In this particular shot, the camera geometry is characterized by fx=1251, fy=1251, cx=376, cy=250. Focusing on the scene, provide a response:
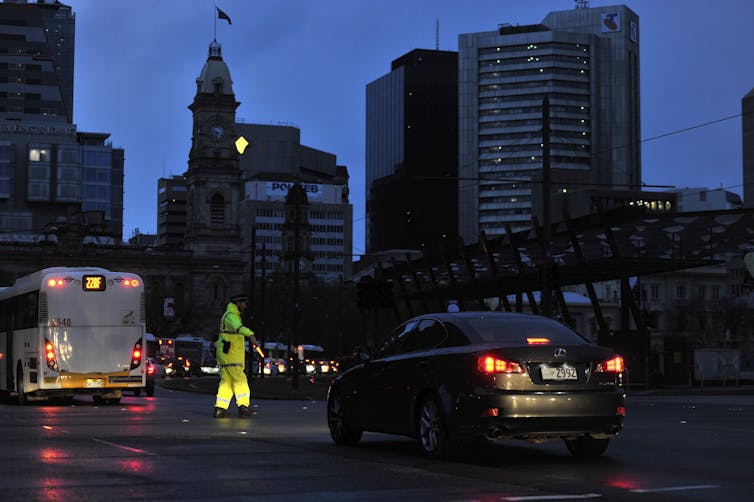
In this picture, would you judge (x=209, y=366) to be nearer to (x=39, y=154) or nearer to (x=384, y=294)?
(x=384, y=294)

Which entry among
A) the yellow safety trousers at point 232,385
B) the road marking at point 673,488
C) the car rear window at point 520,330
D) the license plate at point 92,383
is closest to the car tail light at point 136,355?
the license plate at point 92,383

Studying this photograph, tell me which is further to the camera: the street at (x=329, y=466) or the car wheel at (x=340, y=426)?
the car wheel at (x=340, y=426)

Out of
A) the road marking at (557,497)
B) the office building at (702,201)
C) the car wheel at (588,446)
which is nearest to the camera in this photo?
the road marking at (557,497)

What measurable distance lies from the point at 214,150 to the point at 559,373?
13400 cm

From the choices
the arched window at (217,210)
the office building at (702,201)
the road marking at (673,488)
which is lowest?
the road marking at (673,488)

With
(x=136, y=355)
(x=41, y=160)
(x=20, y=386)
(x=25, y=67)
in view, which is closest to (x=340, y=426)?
(x=136, y=355)

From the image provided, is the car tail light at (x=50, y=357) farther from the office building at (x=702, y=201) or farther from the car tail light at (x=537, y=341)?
the office building at (x=702, y=201)

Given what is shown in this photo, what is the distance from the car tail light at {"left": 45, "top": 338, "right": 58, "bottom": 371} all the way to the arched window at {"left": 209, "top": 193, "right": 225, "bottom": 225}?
119 m

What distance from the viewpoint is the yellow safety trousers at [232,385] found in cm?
1945

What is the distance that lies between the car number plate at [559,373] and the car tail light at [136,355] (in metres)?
16.3

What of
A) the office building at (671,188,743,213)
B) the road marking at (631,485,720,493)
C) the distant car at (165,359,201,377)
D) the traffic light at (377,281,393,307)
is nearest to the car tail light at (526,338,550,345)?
the road marking at (631,485,720,493)

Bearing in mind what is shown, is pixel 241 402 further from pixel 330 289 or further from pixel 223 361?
pixel 330 289

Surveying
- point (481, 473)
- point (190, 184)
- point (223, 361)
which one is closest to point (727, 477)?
point (481, 473)

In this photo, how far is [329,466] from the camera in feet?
38.5
